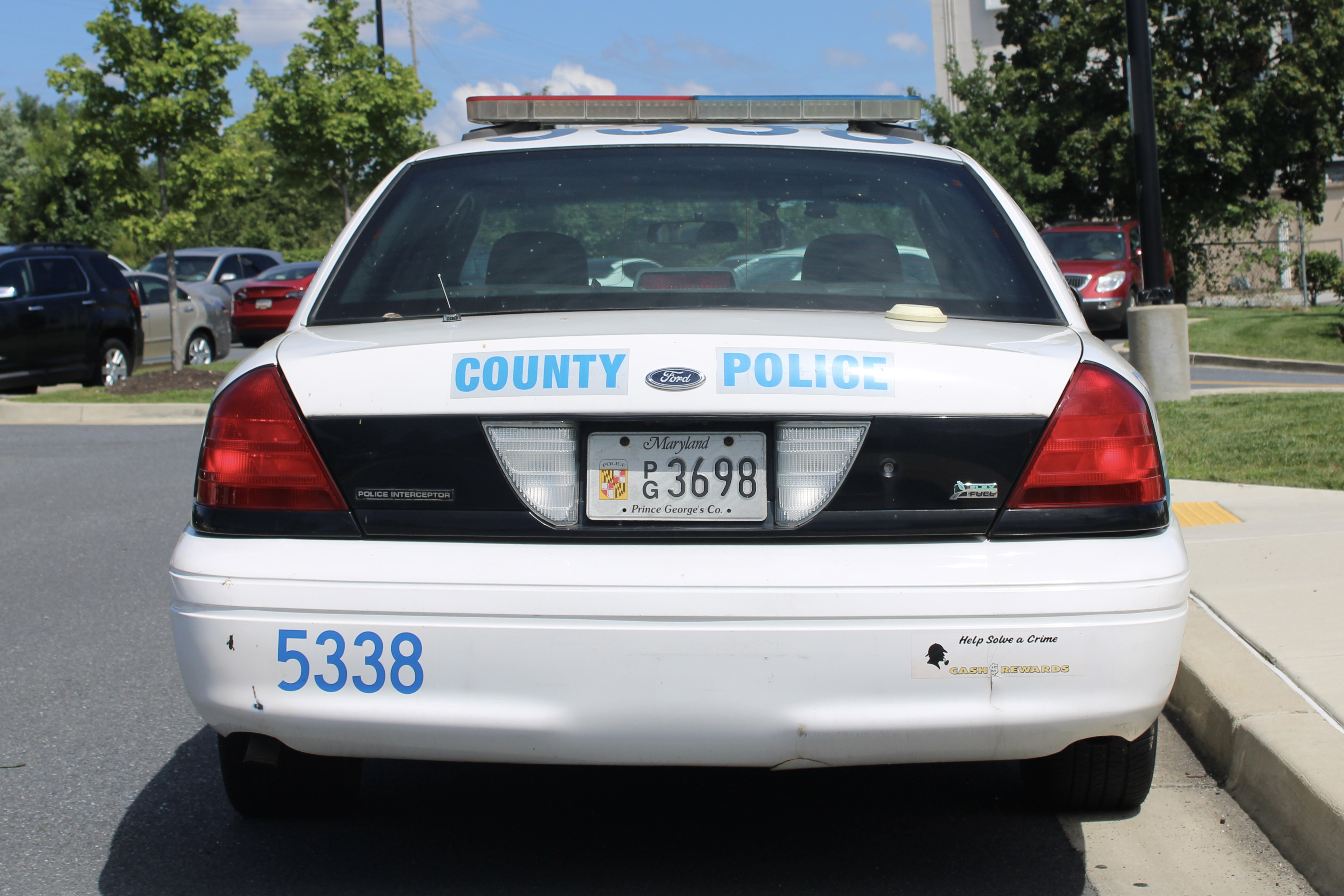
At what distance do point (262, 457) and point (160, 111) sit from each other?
1423 cm

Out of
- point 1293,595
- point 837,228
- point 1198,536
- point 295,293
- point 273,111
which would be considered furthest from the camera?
point 273,111

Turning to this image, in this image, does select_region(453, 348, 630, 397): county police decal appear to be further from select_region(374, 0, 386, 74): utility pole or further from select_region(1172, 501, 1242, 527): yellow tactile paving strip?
select_region(374, 0, 386, 74): utility pole

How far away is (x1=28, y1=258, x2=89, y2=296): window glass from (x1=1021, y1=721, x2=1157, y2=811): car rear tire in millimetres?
14792

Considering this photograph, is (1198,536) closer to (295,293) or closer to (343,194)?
(295,293)

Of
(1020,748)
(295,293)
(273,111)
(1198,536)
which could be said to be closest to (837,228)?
(1020,748)

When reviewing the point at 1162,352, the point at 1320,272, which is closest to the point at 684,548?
the point at 1162,352

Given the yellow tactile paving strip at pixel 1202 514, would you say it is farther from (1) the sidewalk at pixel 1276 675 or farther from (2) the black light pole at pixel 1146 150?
(2) the black light pole at pixel 1146 150

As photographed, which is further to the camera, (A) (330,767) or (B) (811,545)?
(A) (330,767)

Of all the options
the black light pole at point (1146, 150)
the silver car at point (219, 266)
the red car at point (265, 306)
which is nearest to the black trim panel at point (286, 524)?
the black light pole at point (1146, 150)

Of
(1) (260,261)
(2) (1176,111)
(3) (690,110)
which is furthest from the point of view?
(2) (1176,111)

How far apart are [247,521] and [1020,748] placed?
5.17 ft

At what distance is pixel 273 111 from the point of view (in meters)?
27.1

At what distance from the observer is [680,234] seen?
11.4 ft

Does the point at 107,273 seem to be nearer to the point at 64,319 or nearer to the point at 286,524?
the point at 64,319
